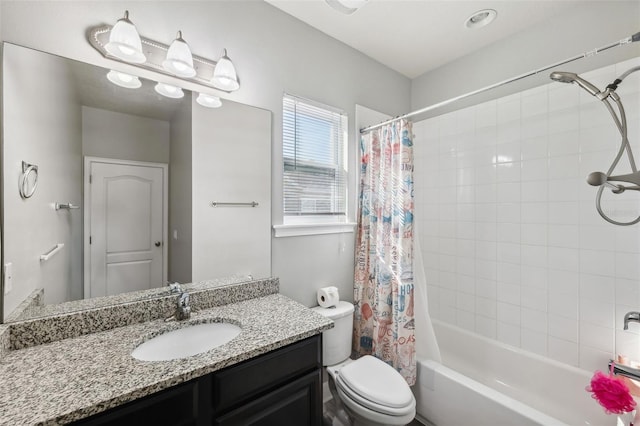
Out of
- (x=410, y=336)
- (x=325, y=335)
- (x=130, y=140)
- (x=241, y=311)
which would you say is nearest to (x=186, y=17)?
(x=130, y=140)

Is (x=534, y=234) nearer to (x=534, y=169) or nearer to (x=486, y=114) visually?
(x=534, y=169)

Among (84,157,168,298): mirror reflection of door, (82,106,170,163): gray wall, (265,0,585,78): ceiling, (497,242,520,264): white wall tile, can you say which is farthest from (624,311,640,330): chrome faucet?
(82,106,170,163): gray wall

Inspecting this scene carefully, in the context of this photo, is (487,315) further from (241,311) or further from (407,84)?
(407,84)

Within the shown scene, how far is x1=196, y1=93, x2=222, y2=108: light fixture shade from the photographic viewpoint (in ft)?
4.74

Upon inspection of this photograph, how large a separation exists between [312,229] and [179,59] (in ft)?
4.00

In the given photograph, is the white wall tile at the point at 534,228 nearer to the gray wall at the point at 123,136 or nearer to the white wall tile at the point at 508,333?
the white wall tile at the point at 508,333

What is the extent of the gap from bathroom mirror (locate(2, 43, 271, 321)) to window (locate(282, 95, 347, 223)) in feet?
1.03

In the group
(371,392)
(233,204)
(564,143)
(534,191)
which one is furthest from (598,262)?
(233,204)

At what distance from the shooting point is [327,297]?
6.07 ft

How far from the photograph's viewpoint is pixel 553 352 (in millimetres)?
1828

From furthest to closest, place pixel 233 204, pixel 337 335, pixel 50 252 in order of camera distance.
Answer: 1. pixel 337 335
2. pixel 233 204
3. pixel 50 252

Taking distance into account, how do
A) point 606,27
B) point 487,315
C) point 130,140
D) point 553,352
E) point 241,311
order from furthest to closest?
point 487,315 < point 553,352 < point 606,27 < point 241,311 < point 130,140

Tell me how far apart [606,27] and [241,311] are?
109 inches

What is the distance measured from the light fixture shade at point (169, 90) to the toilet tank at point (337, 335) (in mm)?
1500
